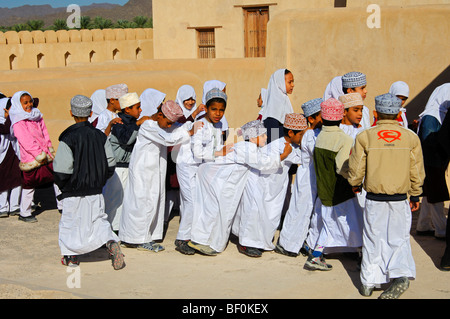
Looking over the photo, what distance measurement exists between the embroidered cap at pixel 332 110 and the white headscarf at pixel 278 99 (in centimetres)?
163

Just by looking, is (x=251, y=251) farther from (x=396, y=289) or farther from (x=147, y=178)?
(x=396, y=289)

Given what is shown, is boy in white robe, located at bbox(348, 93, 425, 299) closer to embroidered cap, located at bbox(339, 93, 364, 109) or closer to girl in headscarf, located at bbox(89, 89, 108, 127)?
embroidered cap, located at bbox(339, 93, 364, 109)

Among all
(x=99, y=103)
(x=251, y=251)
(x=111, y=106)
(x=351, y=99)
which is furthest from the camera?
(x=99, y=103)

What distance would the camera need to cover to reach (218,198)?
253 inches

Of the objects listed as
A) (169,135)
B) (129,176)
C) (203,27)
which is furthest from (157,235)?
(203,27)

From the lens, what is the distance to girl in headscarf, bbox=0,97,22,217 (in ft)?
25.8

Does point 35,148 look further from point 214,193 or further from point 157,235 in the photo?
point 214,193

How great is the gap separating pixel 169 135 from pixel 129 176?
627 millimetres

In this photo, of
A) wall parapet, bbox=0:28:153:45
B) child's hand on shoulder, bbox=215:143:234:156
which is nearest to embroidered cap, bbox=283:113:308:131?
child's hand on shoulder, bbox=215:143:234:156

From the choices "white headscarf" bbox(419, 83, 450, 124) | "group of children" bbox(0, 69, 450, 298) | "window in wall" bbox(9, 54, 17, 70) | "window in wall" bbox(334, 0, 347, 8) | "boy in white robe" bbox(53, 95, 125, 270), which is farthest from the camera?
"window in wall" bbox(9, 54, 17, 70)

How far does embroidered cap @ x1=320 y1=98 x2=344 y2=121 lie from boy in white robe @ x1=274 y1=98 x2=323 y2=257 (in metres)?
0.44

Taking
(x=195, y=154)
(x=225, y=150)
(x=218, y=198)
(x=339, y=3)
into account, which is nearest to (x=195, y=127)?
(x=195, y=154)

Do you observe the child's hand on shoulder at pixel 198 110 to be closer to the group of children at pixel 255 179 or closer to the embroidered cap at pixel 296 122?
the group of children at pixel 255 179

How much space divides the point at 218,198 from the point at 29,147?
2.60 m
